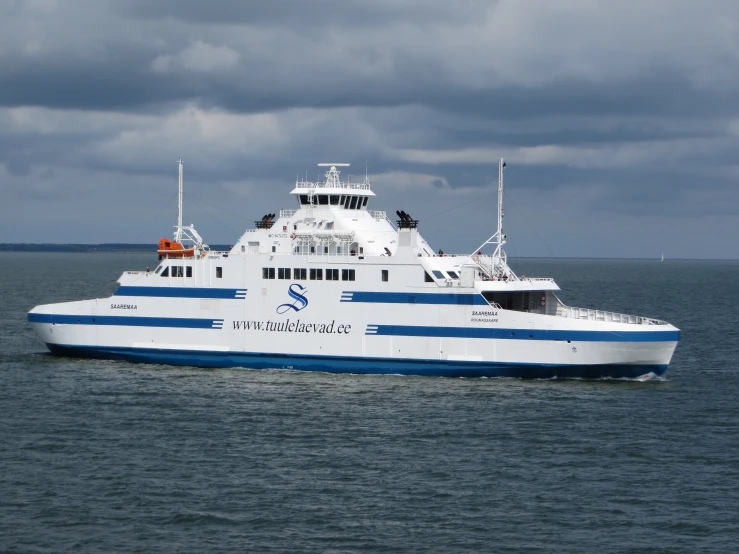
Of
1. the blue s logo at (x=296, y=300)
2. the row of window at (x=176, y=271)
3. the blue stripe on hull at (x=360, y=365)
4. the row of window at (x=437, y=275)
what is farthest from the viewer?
the row of window at (x=176, y=271)

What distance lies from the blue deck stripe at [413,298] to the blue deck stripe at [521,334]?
951 millimetres

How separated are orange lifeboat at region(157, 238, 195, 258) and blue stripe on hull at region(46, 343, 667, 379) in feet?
13.4

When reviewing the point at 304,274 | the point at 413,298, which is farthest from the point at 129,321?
the point at 413,298

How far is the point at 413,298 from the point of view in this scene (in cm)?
3600

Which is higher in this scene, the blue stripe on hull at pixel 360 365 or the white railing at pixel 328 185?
the white railing at pixel 328 185

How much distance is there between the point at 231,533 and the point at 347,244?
18689mm

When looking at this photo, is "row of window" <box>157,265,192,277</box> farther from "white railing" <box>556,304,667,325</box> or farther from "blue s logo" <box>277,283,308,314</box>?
"white railing" <box>556,304,667,325</box>

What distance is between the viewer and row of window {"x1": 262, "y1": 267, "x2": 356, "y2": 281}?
121 ft

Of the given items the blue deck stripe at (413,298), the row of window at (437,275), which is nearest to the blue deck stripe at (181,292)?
the blue deck stripe at (413,298)

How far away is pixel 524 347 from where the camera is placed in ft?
115

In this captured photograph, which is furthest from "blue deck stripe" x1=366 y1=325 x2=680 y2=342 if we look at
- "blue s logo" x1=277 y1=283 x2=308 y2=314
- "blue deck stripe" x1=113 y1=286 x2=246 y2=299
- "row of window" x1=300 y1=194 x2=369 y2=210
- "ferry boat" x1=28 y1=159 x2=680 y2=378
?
"blue deck stripe" x1=113 y1=286 x2=246 y2=299

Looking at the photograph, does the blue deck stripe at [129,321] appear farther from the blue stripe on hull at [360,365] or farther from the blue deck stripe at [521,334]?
the blue deck stripe at [521,334]

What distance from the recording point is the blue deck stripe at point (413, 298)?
35406 mm

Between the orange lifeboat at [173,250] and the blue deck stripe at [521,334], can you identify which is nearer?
the blue deck stripe at [521,334]
